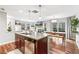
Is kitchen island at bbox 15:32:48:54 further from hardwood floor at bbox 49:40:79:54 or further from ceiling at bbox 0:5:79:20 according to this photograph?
ceiling at bbox 0:5:79:20

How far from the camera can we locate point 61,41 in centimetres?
222

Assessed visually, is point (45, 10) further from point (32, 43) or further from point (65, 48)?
point (65, 48)

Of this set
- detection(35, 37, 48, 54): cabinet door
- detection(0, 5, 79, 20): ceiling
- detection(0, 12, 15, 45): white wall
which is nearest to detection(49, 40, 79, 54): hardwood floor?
detection(35, 37, 48, 54): cabinet door

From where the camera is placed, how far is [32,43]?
223 cm

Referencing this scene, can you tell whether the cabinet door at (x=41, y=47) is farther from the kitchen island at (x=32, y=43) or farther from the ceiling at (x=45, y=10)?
the ceiling at (x=45, y=10)

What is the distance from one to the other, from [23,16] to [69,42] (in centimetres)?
116

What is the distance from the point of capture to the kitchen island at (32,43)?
222cm

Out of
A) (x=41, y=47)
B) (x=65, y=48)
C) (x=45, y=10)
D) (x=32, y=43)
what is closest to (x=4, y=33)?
(x=32, y=43)

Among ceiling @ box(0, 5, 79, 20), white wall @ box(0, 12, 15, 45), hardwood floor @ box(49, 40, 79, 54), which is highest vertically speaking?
ceiling @ box(0, 5, 79, 20)

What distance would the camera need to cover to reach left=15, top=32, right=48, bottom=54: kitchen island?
7.28 feet

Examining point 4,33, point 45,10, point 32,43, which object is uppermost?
point 45,10
